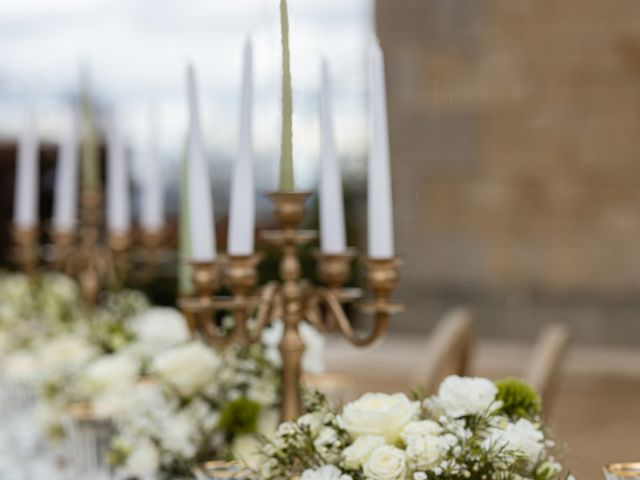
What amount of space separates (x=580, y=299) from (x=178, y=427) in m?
5.64

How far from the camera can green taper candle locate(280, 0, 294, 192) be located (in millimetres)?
1540

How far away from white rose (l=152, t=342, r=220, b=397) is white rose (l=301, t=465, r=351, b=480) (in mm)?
690

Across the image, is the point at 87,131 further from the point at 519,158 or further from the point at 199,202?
the point at 519,158

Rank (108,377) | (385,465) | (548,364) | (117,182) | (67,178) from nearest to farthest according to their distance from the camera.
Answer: (385,465), (108,377), (548,364), (117,182), (67,178)

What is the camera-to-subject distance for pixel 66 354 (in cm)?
250

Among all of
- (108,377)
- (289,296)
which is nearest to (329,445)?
(289,296)

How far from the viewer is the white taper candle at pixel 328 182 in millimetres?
1686

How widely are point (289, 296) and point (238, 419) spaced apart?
0.24m

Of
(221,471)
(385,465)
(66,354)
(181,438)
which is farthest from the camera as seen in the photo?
(66,354)

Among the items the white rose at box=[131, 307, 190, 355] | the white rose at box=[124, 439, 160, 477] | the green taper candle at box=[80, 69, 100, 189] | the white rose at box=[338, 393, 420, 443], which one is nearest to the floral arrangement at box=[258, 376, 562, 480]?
the white rose at box=[338, 393, 420, 443]

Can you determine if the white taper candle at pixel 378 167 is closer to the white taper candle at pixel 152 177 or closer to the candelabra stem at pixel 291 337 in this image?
the candelabra stem at pixel 291 337

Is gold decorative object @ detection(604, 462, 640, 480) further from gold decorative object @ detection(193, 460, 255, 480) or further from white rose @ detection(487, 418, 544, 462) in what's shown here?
gold decorative object @ detection(193, 460, 255, 480)

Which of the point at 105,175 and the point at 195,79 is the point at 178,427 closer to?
the point at 195,79

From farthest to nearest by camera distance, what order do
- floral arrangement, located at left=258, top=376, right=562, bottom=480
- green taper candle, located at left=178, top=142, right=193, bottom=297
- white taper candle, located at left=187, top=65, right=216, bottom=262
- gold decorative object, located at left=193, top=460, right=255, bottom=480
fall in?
green taper candle, located at left=178, top=142, right=193, bottom=297 → white taper candle, located at left=187, top=65, right=216, bottom=262 → gold decorative object, located at left=193, top=460, right=255, bottom=480 → floral arrangement, located at left=258, top=376, right=562, bottom=480
